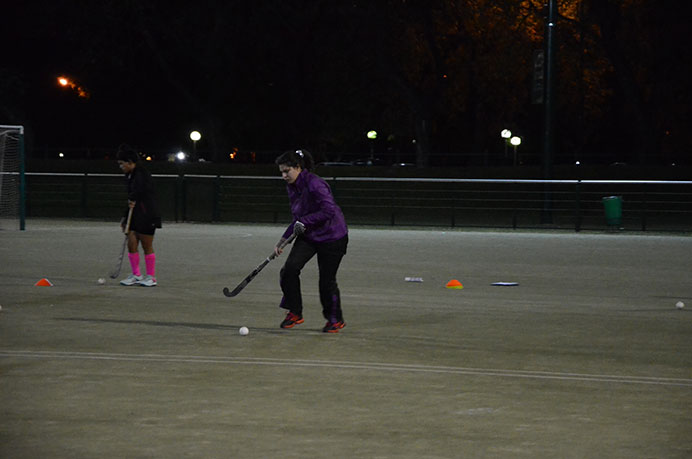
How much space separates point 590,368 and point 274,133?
45.9 m

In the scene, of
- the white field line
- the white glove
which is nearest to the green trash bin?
the white glove

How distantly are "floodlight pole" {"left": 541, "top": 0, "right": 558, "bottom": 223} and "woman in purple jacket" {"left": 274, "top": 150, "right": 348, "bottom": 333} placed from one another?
19.6m

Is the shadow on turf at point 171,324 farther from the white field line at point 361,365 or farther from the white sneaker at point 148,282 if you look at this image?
the white sneaker at point 148,282

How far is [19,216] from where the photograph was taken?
29734 mm

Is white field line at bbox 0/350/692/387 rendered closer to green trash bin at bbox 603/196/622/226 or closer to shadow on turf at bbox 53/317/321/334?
shadow on turf at bbox 53/317/321/334

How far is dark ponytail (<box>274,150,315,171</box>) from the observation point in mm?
10844

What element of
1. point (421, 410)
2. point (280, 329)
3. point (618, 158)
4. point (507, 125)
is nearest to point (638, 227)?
point (507, 125)

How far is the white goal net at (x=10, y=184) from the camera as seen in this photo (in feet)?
93.1

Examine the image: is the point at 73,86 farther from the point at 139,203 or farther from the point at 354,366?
the point at 354,366

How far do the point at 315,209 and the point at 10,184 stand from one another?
22012mm

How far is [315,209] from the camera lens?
1091 cm

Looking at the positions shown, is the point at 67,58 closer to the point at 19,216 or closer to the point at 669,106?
the point at 19,216

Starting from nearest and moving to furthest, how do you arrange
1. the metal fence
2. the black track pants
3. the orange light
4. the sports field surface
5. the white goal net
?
the sports field surface, the black track pants, the white goal net, the metal fence, the orange light

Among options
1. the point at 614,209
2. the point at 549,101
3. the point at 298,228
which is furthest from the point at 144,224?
the point at 549,101
